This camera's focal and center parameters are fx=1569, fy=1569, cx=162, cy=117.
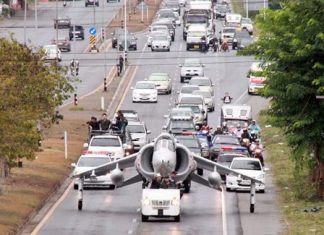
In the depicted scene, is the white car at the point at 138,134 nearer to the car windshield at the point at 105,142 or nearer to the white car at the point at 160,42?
the car windshield at the point at 105,142

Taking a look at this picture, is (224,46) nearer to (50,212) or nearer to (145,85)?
(145,85)

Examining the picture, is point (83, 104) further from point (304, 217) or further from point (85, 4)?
point (85, 4)

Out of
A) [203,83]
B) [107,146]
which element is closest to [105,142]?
[107,146]

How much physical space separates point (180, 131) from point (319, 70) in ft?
67.7

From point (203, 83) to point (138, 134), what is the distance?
24.3 m

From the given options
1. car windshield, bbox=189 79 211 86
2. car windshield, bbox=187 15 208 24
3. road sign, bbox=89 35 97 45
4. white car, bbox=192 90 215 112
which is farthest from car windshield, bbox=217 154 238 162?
car windshield, bbox=187 15 208 24

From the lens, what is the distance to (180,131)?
74.1 m

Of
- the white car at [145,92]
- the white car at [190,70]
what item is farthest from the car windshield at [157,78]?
the white car at [190,70]

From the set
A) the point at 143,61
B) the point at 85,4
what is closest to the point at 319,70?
the point at 143,61

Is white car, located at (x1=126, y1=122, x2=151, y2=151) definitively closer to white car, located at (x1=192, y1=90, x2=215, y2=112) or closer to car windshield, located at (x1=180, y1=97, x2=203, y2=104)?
car windshield, located at (x1=180, y1=97, x2=203, y2=104)

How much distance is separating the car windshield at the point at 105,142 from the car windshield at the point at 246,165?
28.2 feet

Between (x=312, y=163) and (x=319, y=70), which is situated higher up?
(x=319, y=70)

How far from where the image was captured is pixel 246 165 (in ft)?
192

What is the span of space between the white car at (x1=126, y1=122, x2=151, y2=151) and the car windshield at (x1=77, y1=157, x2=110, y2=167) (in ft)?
38.1
